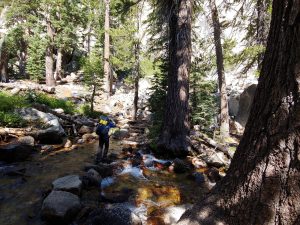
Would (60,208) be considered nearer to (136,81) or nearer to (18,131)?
(18,131)

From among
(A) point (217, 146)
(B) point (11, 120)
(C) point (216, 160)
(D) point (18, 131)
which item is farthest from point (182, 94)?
(B) point (11, 120)

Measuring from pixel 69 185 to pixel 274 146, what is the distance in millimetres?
4795

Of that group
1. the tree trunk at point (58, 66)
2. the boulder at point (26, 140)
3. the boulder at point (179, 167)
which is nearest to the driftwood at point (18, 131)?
the boulder at point (26, 140)

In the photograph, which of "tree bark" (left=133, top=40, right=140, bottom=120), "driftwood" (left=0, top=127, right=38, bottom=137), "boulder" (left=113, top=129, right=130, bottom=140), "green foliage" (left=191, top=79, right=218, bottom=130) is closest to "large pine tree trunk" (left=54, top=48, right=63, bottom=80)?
"tree bark" (left=133, top=40, right=140, bottom=120)

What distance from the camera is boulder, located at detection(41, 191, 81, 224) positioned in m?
4.76

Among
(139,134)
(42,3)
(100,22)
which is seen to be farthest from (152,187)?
(100,22)

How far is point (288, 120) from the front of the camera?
2.53m

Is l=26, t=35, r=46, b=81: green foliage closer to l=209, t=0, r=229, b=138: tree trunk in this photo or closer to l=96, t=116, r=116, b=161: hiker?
l=209, t=0, r=229, b=138: tree trunk

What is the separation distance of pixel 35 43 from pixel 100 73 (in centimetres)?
1317

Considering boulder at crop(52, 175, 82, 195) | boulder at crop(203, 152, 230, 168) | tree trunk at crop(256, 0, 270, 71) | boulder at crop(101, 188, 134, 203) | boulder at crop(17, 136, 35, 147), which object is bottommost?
boulder at crop(101, 188, 134, 203)

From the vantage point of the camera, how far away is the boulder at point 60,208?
4758mm

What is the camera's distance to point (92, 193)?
20.2 feet

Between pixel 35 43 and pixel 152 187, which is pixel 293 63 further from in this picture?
pixel 35 43

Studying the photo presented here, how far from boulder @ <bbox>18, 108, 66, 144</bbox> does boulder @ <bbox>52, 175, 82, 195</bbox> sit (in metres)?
4.73
